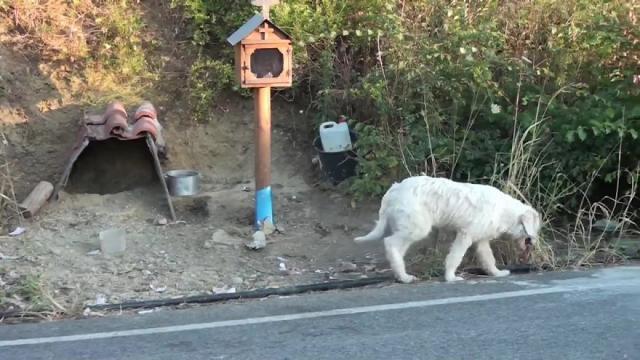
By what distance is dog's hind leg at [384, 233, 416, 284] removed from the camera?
20.5ft

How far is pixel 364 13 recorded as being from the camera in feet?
33.0

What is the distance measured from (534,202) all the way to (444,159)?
3.67 ft

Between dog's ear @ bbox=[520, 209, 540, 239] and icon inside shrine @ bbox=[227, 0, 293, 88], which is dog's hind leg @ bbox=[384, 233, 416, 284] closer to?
dog's ear @ bbox=[520, 209, 540, 239]

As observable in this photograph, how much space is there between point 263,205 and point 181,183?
1210 millimetres

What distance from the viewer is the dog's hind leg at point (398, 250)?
20.5ft

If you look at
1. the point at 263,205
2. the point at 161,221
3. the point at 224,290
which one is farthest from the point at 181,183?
the point at 224,290

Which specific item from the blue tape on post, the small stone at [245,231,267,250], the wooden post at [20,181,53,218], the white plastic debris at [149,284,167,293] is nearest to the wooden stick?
the blue tape on post

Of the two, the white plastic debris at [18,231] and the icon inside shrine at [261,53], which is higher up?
the icon inside shrine at [261,53]

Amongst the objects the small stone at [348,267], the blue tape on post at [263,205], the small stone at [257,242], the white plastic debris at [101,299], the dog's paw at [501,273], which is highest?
the blue tape on post at [263,205]

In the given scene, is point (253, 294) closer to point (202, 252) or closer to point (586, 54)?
point (202, 252)

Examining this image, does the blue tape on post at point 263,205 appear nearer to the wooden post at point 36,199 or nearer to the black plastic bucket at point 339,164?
the black plastic bucket at point 339,164

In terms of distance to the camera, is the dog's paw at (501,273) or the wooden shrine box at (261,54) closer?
the dog's paw at (501,273)

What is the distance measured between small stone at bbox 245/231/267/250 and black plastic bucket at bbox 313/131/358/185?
5.49 feet

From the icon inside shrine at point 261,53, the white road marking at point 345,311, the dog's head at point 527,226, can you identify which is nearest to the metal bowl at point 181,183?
the icon inside shrine at point 261,53
